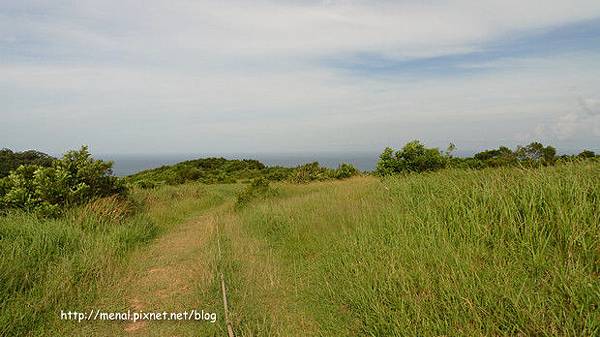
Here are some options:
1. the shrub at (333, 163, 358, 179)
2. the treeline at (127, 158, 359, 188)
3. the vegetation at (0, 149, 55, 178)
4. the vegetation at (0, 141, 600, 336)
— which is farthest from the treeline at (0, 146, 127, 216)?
the shrub at (333, 163, 358, 179)

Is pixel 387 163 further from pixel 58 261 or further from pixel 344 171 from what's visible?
pixel 58 261

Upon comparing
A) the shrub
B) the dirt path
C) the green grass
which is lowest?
the dirt path

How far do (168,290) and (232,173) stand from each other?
31376mm

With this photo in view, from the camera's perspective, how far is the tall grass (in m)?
3.37

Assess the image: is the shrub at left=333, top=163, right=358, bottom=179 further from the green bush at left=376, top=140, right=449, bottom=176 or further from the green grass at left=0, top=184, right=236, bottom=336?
the green grass at left=0, top=184, right=236, bottom=336

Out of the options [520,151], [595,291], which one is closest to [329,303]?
[595,291]

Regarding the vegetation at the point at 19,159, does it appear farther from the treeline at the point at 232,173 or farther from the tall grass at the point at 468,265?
the tall grass at the point at 468,265

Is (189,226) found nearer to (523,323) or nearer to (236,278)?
(236,278)

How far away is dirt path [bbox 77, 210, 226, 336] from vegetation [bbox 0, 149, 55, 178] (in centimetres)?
1077

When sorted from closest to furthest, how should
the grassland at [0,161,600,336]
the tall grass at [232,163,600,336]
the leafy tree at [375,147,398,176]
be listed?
the tall grass at [232,163,600,336] → the grassland at [0,161,600,336] → the leafy tree at [375,147,398,176]

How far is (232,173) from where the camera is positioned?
37.2 metres

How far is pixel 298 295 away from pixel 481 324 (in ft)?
9.17

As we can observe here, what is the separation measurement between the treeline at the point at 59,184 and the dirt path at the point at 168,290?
306 cm

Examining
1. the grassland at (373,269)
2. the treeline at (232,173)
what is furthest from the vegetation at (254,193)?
the grassland at (373,269)
